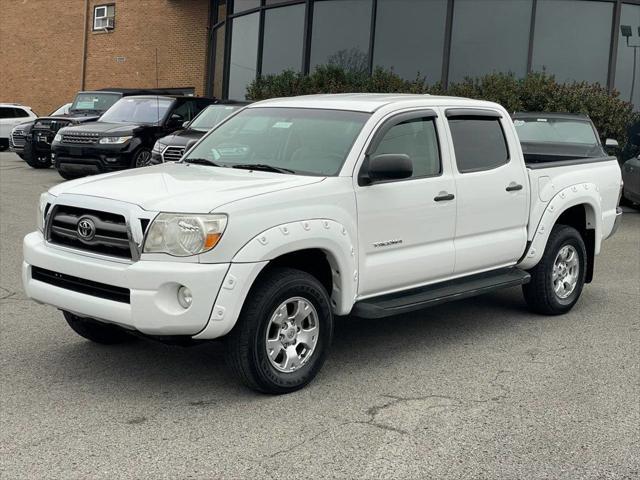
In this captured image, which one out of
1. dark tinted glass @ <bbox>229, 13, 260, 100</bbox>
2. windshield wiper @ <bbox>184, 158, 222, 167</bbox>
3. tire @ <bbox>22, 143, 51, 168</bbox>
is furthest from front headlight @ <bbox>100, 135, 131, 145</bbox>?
windshield wiper @ <bbox>184, 158, 222, 167</bbox>

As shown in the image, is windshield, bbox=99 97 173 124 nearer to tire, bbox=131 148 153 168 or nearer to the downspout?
tire, bbox=131 148 153 168

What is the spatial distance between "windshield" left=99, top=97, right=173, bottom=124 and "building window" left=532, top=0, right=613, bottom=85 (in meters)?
8.11

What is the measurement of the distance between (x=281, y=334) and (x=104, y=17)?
28.3 meters

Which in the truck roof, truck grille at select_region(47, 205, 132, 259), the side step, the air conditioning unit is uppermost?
the air conditioning unit

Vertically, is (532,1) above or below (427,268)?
above

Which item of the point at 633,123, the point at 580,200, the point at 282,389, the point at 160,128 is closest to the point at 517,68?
the point at 633,123

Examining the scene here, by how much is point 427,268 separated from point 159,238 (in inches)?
79.2

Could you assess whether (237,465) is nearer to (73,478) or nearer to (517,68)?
(73,478)

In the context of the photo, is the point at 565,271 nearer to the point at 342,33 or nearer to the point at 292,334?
the point at 292,334

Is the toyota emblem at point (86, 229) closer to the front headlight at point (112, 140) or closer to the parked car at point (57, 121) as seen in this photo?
the front headlight at point (112, 140)

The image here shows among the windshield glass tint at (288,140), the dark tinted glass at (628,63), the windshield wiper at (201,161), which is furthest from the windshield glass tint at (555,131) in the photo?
the windshield wiper at (201,161)

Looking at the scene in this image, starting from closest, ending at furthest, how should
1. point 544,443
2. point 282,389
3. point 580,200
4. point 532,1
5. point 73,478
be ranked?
point 73,478 → point 544,443 → point 282,389 → point 580,200 → point 532,1

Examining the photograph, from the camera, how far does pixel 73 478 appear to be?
3758mm

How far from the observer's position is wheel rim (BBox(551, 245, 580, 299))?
7152mm
